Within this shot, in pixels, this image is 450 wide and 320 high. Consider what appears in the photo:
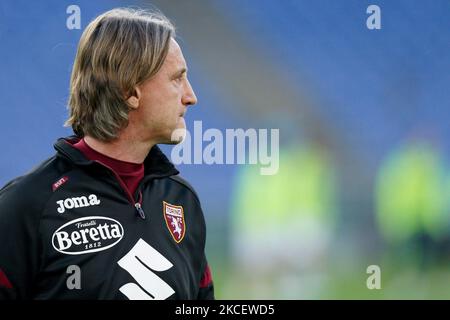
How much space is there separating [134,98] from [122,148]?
Answer: 0.12 metres

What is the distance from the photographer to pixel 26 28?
3328mm

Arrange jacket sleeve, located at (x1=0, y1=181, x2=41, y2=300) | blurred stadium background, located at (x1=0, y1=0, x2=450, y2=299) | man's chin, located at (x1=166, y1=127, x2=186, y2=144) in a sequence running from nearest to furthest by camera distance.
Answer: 1. jacket sleeve, located at (x1=0, y1=181, x2=41, y2=300)
2. man's chin, located at (x1=166, y1=127, x2=186, y2=144)
3. blurred stadium background, located at (x1=0, y1=0, x2=450, y2=299)

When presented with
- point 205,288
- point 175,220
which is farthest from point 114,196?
point 205,288

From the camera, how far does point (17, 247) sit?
4.99 ft

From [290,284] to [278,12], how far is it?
121cm

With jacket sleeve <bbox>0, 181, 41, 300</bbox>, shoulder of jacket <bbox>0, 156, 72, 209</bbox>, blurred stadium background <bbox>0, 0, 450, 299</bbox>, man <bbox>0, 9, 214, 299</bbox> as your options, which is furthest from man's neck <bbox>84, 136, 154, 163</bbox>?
blurred stadium background <bbox>0, 0, 450, 299</bbox>

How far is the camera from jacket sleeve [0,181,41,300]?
1.52 m

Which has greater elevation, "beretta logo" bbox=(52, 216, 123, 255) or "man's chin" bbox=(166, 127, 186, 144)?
"man's chin" bbox=(166, 127, 186, 144)

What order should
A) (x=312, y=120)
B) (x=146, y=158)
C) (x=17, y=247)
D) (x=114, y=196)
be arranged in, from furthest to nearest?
(x=312, y=120) < (x=146, y=158) < (x=114, y=196) < (x=17, y=247)

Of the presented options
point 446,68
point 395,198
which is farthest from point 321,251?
point 446,68

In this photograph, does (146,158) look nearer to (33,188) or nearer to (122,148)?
(122,148)

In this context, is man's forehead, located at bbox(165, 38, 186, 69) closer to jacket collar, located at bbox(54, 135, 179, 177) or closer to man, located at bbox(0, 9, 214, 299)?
man, located at bbox(0, 9, 214, 299)
